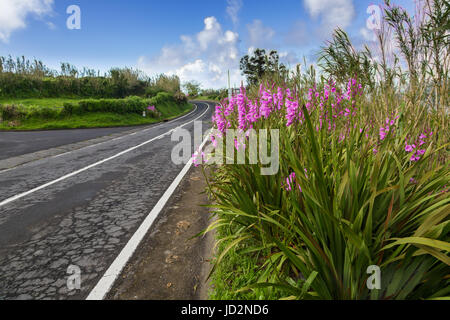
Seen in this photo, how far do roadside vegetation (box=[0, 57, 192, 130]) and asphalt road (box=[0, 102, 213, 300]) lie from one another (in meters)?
14.2

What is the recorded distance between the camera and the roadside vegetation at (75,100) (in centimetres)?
1986

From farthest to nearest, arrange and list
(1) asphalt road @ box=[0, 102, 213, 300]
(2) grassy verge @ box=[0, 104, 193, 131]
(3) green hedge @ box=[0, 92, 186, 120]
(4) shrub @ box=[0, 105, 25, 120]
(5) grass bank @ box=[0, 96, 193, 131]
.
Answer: (3) green hedge @ box=[0, 92, 186, 120] < (4) shrub @ box=[0, 105, 25, 120] < (5) grass bank @ box=[0, 96, 193, 131] < (2) grassy verge @ box=[0, 104, 193, 131] < (1) asphalt road @ box=[0, 102, 213, 300]

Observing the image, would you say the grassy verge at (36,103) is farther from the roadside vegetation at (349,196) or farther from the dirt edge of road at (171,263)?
the roadside vegetation at (349,196)

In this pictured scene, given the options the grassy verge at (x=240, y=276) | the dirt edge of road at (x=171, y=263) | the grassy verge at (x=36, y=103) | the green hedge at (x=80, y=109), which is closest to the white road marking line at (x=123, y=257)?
the dirt edge of road at (x=171, y=263)

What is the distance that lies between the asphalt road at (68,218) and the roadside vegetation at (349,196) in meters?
1.53

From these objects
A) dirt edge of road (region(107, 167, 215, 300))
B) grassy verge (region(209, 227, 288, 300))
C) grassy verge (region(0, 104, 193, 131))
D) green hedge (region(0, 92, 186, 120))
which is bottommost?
dirt edge of road (region(107, 167, 215, 300))

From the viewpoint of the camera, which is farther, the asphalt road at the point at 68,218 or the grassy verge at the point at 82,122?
the grassy verge at the point at 82,122

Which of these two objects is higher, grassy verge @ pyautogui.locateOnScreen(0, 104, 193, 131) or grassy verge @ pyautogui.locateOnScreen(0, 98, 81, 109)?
grassy verge @ pyautogui.locateOnScreen(0, 98, 81, 109)

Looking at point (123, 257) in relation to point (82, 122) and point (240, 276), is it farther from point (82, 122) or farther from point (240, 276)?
point (82, 122)

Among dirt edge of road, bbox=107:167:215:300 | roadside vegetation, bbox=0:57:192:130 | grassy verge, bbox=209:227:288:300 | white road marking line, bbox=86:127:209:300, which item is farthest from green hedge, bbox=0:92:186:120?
grassy verge, bbox=209:227:288:300

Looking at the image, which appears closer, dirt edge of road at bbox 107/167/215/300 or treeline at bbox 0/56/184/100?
dirt edge of road at bbox 107/167/215/300

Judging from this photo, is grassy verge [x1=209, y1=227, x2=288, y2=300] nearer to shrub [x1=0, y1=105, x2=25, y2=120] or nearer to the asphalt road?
the asphalt road

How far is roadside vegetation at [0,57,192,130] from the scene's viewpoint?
1986cm
